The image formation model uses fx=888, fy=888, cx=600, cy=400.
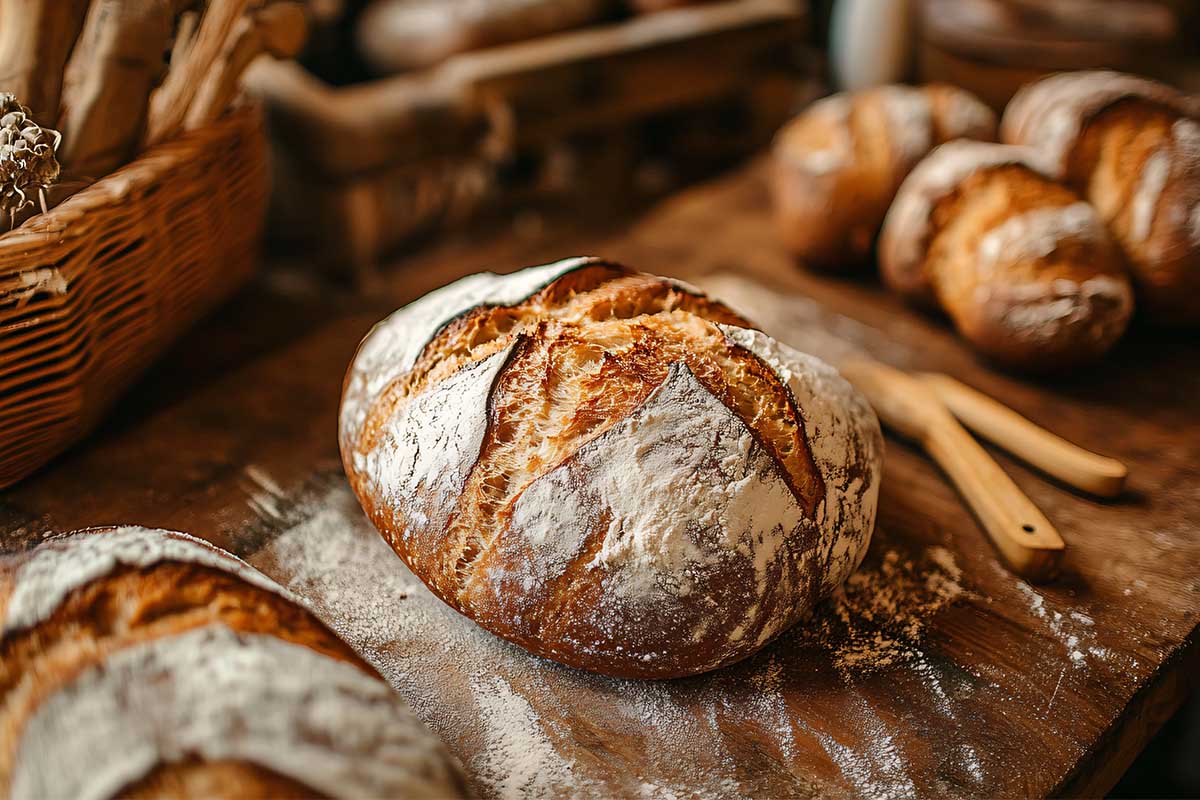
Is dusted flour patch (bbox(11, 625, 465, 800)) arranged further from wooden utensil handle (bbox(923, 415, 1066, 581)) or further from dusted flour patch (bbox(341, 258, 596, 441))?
wooden utensil handle (bbox(923, 415, 1066, 581))

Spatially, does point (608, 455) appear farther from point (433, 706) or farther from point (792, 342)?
point (792, 342)

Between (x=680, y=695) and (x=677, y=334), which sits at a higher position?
(x=677, y=334)

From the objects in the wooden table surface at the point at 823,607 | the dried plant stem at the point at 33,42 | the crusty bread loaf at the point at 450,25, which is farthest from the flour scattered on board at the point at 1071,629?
the crusty bread loaf at the point at 450,25

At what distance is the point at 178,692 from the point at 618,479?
1.50 feet

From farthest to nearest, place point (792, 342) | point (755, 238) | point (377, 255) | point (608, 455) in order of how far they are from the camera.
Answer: point (377, 255) < point (755, 238) < point (792, 342) < point (608, 455)

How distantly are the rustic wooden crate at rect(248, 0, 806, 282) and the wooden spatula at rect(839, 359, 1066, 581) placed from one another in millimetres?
1332

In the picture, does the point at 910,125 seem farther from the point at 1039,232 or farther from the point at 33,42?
the point at 33,42

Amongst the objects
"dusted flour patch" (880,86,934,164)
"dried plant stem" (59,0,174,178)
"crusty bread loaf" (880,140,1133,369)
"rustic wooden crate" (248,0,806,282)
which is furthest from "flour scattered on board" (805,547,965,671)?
"rustic wooden crate" (248,0,806,282)

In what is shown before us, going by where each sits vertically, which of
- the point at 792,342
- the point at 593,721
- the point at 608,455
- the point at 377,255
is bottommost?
the point at 377,255

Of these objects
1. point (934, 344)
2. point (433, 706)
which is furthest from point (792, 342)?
point (433, 706)

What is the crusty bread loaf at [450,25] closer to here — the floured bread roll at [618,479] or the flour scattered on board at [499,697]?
the floured bread roll at [618,479]

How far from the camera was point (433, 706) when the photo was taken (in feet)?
3.22

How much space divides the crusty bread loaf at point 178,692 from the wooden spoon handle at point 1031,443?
0.94 m

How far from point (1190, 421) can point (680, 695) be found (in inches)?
39.5
